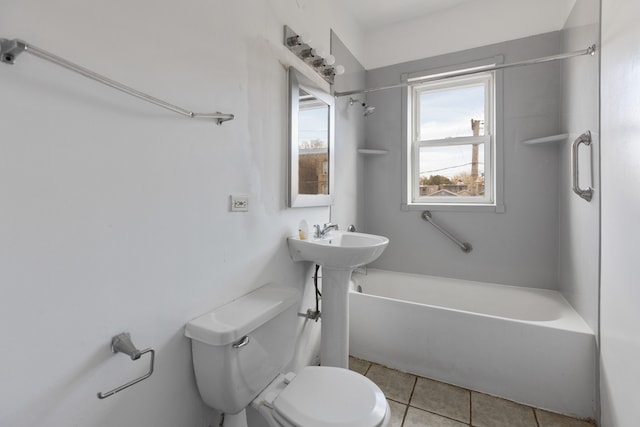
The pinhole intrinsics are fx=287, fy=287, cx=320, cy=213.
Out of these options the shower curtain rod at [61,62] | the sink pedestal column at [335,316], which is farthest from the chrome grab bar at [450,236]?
the shower curtain rod at [61,62]

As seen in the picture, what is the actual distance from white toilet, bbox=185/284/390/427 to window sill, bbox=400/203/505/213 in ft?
5.46

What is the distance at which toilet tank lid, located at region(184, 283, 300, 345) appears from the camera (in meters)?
0.95

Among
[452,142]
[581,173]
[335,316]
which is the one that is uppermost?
[452,142]

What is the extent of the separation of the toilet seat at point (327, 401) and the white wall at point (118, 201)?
357mm

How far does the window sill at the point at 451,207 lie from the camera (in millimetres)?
2232

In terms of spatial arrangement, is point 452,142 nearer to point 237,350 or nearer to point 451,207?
point 451,207

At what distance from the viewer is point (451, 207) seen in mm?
2363

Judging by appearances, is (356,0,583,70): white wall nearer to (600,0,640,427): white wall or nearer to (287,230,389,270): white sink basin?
(600,0,640,427): white wall

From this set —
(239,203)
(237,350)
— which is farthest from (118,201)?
(237,350)

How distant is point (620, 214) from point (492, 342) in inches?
35.8

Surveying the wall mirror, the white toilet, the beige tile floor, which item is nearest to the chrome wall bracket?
the white toilet

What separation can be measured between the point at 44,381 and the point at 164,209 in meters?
0.51

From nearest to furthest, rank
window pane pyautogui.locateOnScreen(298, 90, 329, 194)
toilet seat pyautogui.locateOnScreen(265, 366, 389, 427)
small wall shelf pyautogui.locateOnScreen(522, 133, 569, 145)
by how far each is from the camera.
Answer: toilet seat pyautogui.locateOnScreen(265, 366, 389, 427), window pane pyautogui.locateOnScreen(298, 90, 329, 194), small wall shelf pyautogui.locateOnScreen(522, 133, 569, 145)

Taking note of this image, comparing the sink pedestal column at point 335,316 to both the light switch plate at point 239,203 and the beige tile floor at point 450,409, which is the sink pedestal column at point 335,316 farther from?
the light switch plate at point 239,203
